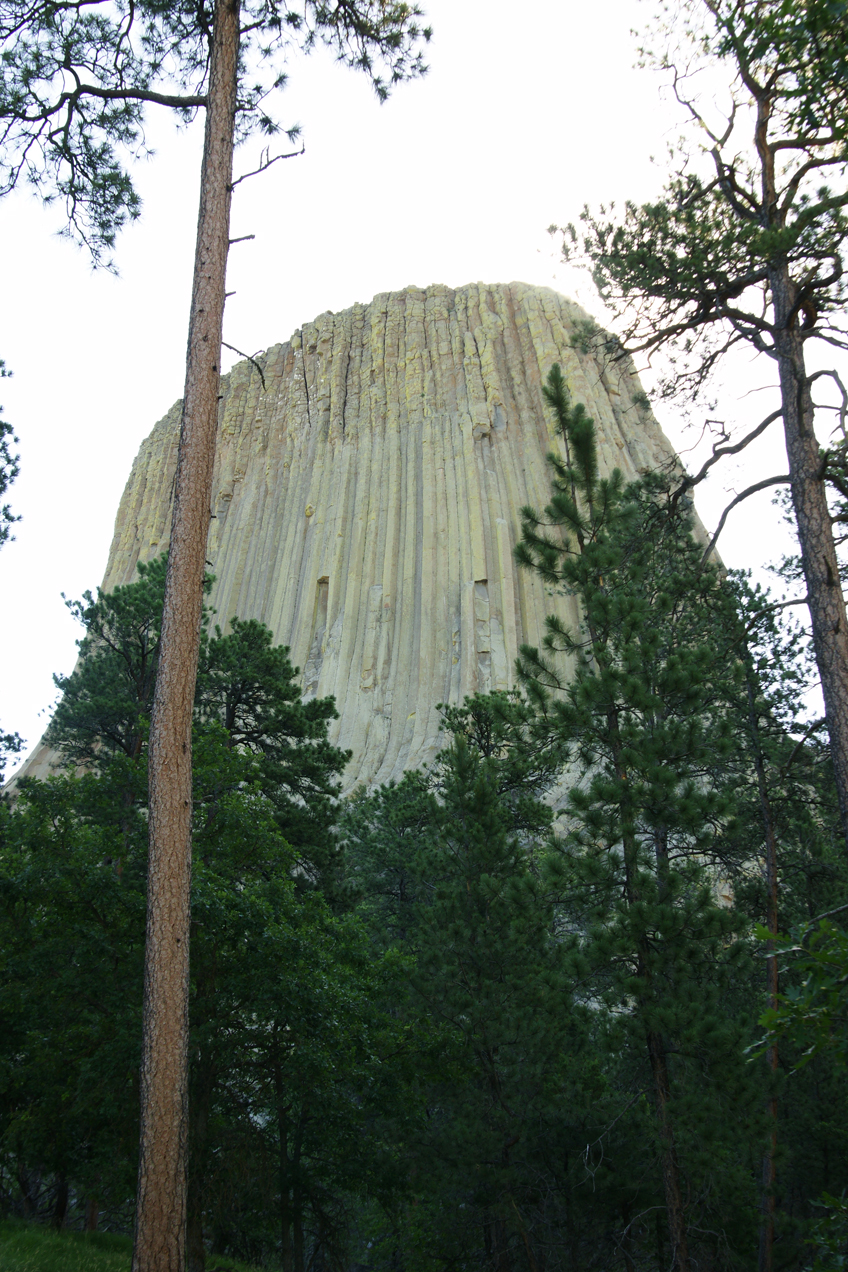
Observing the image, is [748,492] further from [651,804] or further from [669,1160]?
[669,1160]

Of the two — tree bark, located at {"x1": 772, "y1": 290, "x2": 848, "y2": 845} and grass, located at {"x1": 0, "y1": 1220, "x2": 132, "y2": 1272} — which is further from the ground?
tree bark, located at {"x1": 772, "y1": 290, "x2": 848, "y2": 845}

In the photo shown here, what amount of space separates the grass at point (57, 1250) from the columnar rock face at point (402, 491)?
23.0m

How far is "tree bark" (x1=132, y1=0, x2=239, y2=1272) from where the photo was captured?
451cm

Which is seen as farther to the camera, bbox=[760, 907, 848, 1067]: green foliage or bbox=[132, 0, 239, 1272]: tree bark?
bbox=[132, 0, 239, 1272]: tree bark

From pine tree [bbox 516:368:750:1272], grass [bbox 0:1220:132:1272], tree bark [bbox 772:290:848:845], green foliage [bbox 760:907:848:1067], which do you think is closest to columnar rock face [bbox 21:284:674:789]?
pine tree [bbox 516:368:750:1272]

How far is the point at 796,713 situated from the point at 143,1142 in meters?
9.25

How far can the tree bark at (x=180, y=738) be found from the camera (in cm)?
451

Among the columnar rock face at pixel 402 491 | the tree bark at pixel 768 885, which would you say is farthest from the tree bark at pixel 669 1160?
the columnar rock face at pixel 402 491

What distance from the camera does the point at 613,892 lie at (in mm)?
7941

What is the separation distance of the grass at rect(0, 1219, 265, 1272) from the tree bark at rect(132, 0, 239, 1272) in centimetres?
272

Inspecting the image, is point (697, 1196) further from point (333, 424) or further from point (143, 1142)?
point (333, 424)

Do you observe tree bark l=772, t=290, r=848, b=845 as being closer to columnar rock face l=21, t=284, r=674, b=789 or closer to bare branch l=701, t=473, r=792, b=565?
bare branch l=701, t=473, r=792, b=565

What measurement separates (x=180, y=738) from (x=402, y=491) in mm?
35059

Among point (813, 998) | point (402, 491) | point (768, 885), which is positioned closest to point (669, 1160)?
point (813, 998)
